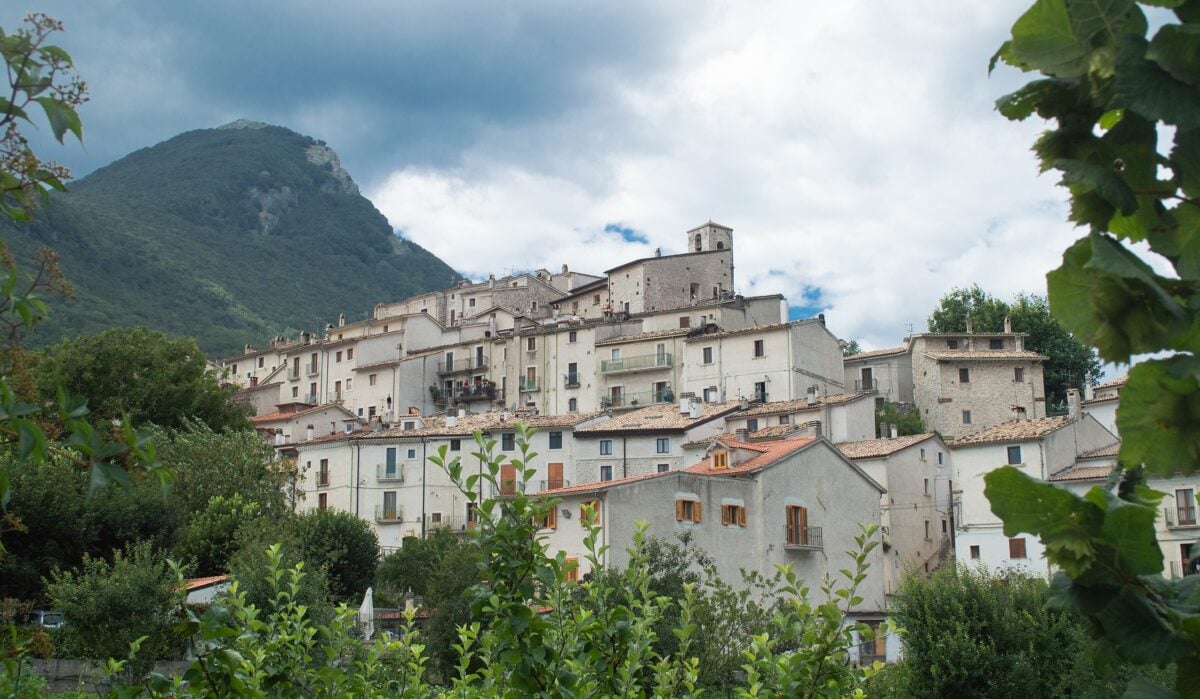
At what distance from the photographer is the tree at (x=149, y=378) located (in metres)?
56.7

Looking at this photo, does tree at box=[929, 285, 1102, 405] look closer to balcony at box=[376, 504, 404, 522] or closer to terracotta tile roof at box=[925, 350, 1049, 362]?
terracotta tile roof at box=[925, 350, 1049, 362]

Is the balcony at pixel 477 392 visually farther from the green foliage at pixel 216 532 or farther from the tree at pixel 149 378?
the green foliage at pixel 216 532

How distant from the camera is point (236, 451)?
49031mm

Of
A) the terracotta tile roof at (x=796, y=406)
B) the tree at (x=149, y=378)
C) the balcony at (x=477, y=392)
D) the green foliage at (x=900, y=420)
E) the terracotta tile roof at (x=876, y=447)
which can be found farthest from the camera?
the balcony at (x=477, y=392)

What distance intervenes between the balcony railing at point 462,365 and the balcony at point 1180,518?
158ft

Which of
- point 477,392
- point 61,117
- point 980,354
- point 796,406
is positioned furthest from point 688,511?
point 477,392

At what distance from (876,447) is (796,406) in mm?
6304

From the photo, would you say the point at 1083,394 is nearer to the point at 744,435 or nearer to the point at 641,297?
the point at 641,297

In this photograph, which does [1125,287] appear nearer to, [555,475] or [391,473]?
[555,475]

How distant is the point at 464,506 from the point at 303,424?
12328 millimetres

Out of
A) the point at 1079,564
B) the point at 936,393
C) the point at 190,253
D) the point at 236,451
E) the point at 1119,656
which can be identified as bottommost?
the point at 1119,656

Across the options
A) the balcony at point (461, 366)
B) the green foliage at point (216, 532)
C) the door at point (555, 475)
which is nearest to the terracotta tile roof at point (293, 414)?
the balcony at point (461, 366)

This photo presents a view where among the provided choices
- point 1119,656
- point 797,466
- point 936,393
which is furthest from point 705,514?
point 1119,656

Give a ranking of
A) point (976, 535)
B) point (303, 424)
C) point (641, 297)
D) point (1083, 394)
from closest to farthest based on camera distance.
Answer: point (976, 535)
point (303, 424)
point (1083, 394)
point (641, 297)
